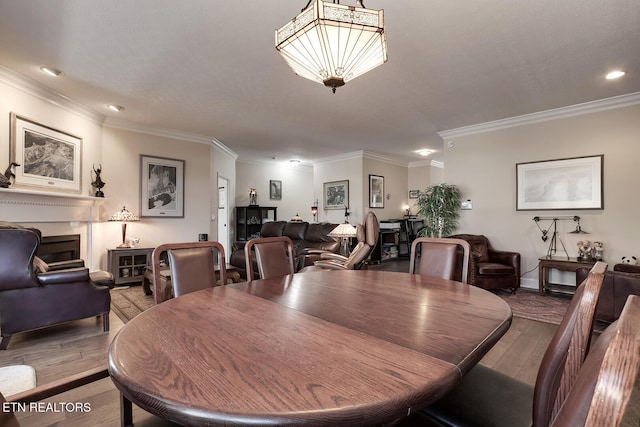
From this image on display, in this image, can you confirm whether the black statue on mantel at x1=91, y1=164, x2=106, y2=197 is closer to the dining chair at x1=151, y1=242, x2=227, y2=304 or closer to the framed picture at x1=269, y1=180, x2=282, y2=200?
the dining chair at x1=151, y1=242, x2=227, y2=304

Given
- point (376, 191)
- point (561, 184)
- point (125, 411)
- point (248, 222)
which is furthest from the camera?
point (376, 191)

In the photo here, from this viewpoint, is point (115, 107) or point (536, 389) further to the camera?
point (115, 107)

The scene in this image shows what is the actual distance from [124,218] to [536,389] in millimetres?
5178

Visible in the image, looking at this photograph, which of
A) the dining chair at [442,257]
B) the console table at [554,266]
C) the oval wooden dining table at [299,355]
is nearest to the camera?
the oval wooden dining table at [299,355]

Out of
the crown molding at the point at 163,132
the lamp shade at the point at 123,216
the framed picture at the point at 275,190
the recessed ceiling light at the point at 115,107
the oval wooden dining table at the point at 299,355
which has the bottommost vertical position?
the oval wooden dining table at the point at 299,355

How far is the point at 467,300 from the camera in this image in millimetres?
1408

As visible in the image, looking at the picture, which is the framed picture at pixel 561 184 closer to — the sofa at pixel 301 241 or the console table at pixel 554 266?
the console table at pixel 554 266

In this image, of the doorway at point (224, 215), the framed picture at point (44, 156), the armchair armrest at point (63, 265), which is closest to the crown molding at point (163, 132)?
the framed picture at point (44, 156)

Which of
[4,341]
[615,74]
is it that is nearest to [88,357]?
[4,341]

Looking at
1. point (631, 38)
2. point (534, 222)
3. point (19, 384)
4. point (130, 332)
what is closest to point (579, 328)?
point (130, 332)

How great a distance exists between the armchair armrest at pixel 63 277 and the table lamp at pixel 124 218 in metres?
2.02

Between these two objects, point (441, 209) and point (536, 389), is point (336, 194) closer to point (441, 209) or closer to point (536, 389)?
point (441, 209)

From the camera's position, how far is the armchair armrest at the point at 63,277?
2.64 m

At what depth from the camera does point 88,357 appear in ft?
7.84
